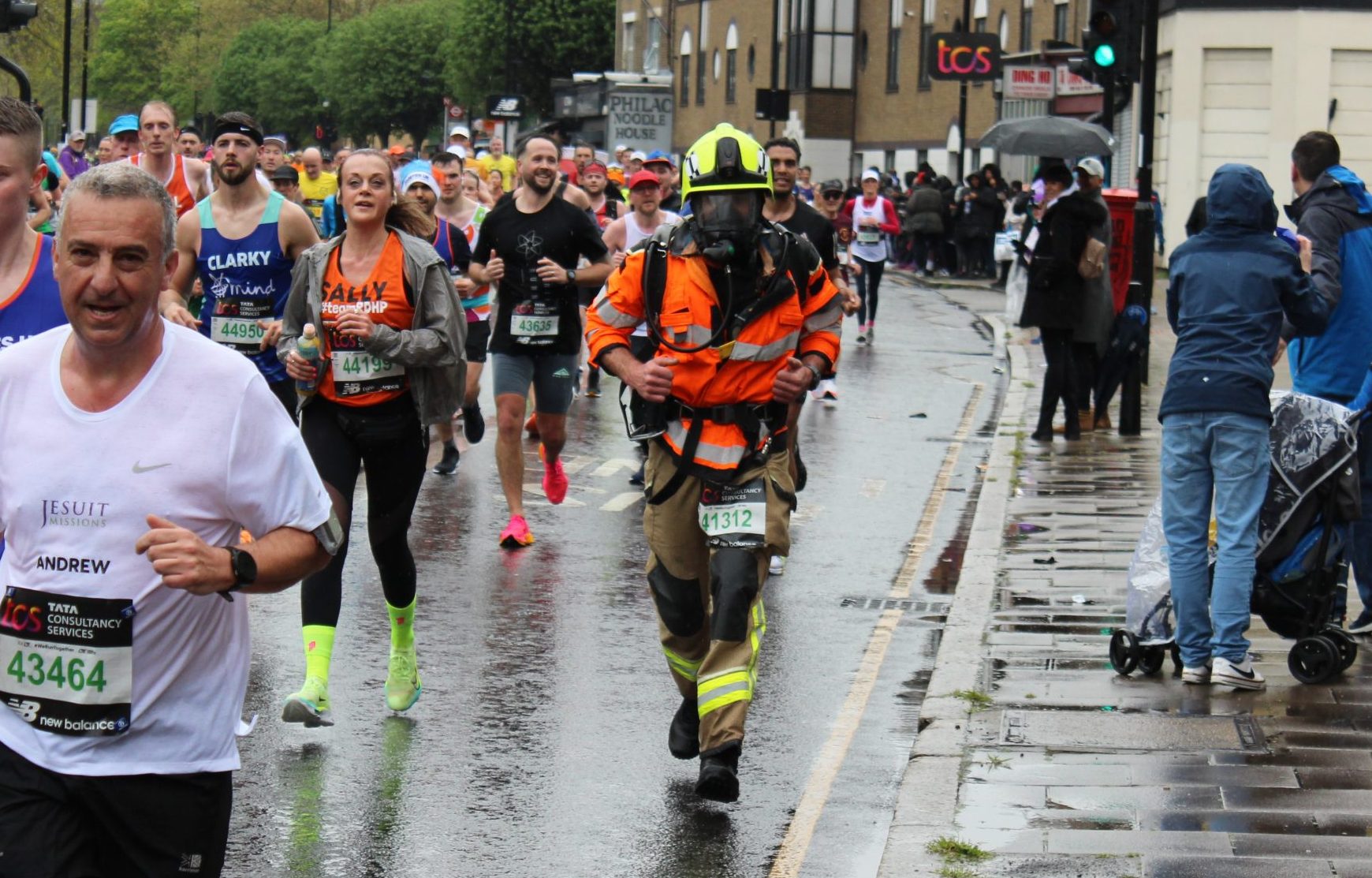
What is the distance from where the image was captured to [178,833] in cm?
381

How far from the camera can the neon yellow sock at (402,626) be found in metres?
7.53

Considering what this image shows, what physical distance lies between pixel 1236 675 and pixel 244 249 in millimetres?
4119

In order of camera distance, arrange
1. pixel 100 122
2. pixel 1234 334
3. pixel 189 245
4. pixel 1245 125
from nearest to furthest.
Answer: pixel 1234 334
pixel 189 245
pixel 1245 125
pixel 100 122

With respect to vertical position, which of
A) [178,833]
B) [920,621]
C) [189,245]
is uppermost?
[189,245]

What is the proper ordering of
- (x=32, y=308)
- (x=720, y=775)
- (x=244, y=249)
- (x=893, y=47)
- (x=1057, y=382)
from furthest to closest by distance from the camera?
(x=893, y=47) < (x=1057, y=382) < (x=244, y=249) < (x=720, y=775) < (x=32, y=308)

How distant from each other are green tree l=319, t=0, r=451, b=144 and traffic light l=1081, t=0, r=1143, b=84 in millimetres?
86227

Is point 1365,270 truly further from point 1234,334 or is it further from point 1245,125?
point 1245,125

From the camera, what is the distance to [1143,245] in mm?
16641

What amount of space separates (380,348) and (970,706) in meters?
2.42

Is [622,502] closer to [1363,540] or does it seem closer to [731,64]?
[1363,540]

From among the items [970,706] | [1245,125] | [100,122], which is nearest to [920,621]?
[970,706]

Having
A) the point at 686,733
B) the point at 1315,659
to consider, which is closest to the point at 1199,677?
the point at 1315,659

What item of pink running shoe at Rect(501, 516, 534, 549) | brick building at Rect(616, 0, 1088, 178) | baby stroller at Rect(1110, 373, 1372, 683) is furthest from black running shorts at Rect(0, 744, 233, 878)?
brick building at Rect(616, 0, 1088, 178)

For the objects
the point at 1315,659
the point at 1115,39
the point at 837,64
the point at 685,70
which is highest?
the point at 685,70
